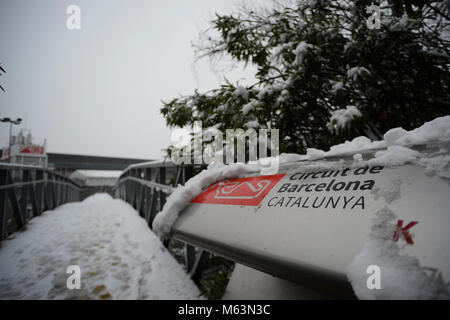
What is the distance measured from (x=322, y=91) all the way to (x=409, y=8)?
113cm

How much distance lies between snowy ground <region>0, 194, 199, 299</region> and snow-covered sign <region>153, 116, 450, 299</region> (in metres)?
1.44

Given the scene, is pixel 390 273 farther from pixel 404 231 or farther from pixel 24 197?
pixel 24 197

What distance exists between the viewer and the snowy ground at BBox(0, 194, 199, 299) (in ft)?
6.28

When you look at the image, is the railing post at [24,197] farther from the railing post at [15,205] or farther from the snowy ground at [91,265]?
the snowy ground at [91,265]

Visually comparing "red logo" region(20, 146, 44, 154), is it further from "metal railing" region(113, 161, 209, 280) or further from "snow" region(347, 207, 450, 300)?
"snow" region(347, 207, 450, 300)

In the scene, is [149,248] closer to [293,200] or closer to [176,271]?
[176,271]

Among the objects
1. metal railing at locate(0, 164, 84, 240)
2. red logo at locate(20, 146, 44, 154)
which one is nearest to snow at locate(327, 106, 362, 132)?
red logo at locate(20, 146, 44, 154)

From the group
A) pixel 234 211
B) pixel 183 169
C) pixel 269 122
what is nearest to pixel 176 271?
pixel 183 169

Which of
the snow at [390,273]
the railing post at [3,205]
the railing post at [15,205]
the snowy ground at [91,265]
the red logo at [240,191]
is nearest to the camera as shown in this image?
the snow at [390,273]

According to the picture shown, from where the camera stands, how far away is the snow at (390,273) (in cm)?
42

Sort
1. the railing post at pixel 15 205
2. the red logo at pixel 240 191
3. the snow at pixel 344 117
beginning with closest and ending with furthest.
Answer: the red logo at pixel 240 191 → the snow at pixel 344 117 → the railing post at pixel 15 205

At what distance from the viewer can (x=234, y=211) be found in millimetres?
981

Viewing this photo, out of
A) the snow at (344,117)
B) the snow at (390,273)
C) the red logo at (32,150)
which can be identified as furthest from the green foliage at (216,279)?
the red logo at (32,150)
